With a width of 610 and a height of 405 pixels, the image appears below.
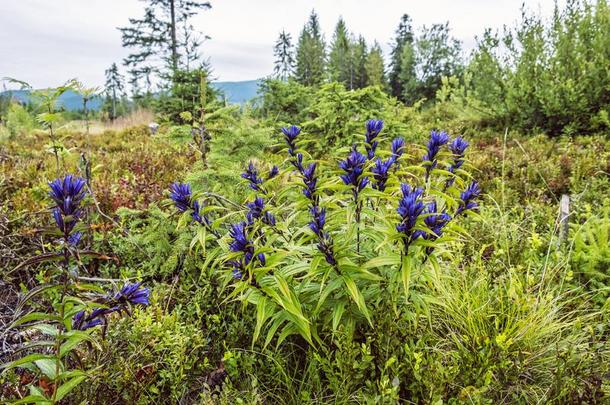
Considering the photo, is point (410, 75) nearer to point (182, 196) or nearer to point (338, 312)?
point (182, 196)

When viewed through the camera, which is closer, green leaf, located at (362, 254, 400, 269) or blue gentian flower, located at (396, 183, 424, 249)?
blue gentian flower, located at (396, 183, 424, 249)

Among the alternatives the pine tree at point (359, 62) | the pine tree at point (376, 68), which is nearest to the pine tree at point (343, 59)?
the pine tree at point (359, 62)

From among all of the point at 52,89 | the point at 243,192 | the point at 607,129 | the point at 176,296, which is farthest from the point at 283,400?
the point at 607,129

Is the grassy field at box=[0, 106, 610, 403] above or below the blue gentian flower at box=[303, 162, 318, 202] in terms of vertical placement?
below

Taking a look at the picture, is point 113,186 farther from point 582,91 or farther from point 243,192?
point 582,91

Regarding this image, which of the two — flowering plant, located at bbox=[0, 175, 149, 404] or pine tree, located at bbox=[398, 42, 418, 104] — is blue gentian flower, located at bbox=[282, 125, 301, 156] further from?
pine tree, located at bbox=[398, 42, 418, 104]

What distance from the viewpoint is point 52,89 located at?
273 centimetres

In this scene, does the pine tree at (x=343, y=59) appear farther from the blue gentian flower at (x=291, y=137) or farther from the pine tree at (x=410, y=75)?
the blue gentian flower at (x=291, y=137)

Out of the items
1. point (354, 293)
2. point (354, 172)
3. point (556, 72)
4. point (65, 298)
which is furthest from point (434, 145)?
point (556, 72)

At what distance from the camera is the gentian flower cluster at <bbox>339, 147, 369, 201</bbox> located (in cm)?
168

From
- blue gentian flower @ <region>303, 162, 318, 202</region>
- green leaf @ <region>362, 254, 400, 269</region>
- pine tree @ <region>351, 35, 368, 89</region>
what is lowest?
A: green leaf @ <region>362, 254, 400, 269</region>

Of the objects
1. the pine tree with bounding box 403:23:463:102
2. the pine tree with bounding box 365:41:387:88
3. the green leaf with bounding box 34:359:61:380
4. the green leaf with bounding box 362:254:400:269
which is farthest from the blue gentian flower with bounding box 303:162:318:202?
the pine tree with bounding box 365:41:387:88

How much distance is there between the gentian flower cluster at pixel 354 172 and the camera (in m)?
1.68

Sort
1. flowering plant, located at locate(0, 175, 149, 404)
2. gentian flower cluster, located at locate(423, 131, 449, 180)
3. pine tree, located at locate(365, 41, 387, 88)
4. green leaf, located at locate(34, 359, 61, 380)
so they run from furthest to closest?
1. pine tree, located at locate(365, 41, 387, 88)
2. gentian flower cluster, located at locate(423, 131, 449, 180)
3. green leaf, located at locate(34, 359, 61, 380)
4. flowering plant, located at locate(0, 175, 149, 404)
